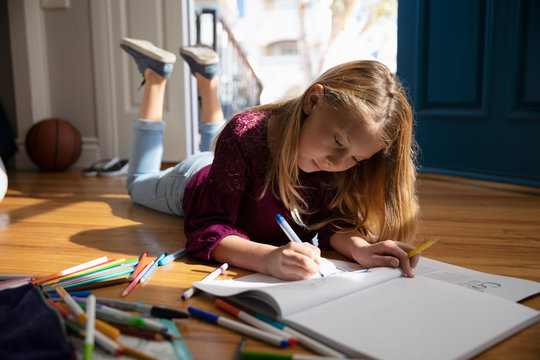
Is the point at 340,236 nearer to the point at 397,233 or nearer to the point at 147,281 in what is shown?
the point at 397,233

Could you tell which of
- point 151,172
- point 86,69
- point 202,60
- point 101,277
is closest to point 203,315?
point 101,277

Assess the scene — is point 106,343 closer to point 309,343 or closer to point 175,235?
point 309,343

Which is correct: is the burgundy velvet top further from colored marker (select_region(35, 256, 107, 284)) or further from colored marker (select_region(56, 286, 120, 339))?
colored marker (select_region(56, 286, 120, 339))

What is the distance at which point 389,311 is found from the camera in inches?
30.9

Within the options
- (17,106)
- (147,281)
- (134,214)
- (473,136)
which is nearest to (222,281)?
(147,281)

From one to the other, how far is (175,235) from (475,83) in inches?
72.8

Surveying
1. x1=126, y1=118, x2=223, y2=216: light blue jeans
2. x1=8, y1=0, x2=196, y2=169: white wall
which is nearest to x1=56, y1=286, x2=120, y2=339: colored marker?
x1=126, y1=118, x2=223, y2=216: light blue jeans

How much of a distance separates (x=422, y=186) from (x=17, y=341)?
2.13m

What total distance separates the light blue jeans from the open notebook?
758 mm

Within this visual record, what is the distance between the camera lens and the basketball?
8.97 ft

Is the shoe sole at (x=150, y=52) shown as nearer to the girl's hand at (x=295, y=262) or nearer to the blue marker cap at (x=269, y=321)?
the girl's hand at (x=295, y=262)

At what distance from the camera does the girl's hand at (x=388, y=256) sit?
3.22ft

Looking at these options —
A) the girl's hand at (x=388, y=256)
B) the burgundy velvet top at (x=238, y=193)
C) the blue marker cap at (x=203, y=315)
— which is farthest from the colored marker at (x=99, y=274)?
the girl's hand at (x=388, y=256)

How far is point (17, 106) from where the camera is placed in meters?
2.94
